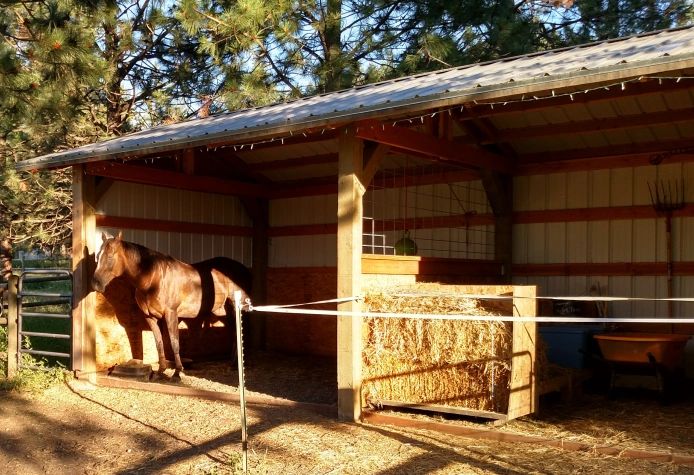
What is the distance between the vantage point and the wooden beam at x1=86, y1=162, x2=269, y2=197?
8.42m

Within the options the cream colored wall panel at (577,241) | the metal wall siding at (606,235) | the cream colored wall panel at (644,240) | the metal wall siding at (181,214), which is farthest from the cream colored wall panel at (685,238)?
the metal wall siding at (181,214)

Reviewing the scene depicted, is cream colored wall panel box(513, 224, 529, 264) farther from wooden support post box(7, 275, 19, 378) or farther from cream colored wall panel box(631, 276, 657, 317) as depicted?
wooden support post box(7, 275, 19, 378)

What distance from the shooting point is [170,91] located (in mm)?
14586

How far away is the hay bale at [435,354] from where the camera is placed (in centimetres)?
588

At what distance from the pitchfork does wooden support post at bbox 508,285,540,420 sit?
263 centimetres

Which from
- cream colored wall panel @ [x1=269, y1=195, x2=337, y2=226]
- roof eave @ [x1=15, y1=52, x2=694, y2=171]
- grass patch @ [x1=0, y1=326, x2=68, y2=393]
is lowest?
grass patch @ [x1=0, y1=326, x2=68, y2=393]

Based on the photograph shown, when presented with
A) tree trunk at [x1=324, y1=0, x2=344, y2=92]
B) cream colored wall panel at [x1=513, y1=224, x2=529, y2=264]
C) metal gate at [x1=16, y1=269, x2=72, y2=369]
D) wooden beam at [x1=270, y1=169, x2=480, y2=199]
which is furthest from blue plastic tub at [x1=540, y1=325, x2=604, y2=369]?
tree trunk at [x1=324, y1=0, x2=344, y2=92]

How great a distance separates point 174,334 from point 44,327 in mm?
7056

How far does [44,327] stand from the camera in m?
14.4

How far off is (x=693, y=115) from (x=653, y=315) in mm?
2177

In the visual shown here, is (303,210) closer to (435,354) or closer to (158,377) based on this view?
(158,377)

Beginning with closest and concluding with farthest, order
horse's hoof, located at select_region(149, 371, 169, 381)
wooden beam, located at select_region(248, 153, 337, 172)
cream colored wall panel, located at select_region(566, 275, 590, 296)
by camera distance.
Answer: horse's hoof, located at select_region(149, 371, 169, 381), cream colored wall panel, located at select_region(566, 275, 590, 296), wooden beam, located at select_region(248, 153, 337, 172)

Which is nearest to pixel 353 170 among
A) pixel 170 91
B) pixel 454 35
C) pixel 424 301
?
pixel 424 301

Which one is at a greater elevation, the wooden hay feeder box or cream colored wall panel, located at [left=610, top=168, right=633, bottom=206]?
cream colored wall panel, located at [left=610, top=168, right=633, bottom=206]
